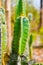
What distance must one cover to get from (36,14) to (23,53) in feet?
2.65

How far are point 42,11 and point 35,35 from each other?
0.98 feet

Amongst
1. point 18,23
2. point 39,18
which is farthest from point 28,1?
point 18,23

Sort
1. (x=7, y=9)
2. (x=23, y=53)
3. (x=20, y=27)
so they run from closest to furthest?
(x=20, y=27)
(x=23, y=53)
(x=7, y=9)

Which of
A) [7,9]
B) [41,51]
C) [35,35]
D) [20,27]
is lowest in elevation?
[41,51]

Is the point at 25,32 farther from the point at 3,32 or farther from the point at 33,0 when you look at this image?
the point at 33,0

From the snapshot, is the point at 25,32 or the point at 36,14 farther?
the point at 36,14

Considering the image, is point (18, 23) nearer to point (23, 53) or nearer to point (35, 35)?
point (23, 53)

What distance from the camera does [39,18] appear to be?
2.36 metres

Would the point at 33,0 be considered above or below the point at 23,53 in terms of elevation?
above

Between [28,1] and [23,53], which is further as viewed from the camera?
[28,1]

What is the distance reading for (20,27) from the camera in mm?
1543

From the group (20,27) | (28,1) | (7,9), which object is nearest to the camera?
(20,27)

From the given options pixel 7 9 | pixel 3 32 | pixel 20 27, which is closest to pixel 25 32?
pixel 20 27

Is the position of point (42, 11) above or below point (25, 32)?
above
